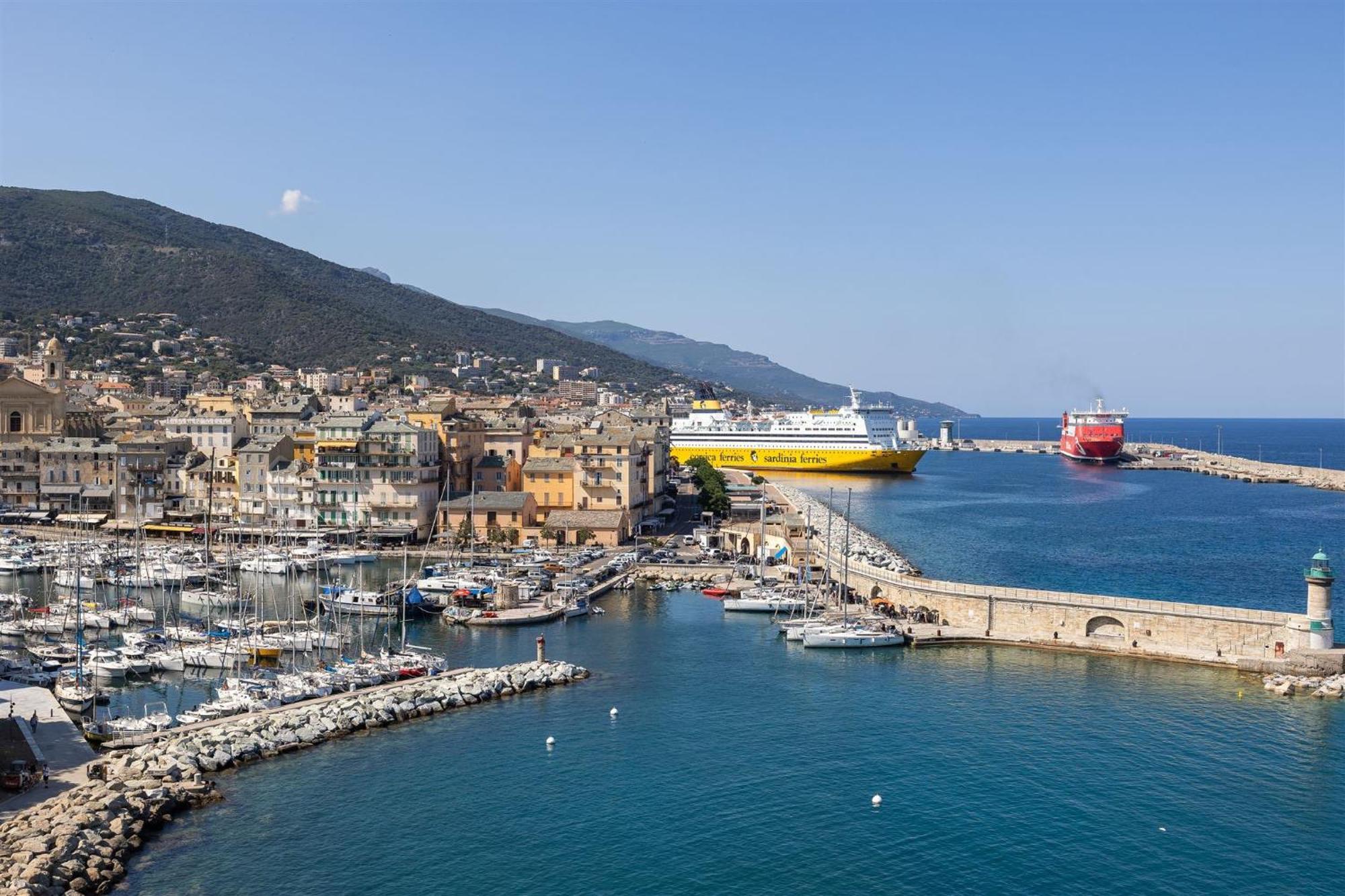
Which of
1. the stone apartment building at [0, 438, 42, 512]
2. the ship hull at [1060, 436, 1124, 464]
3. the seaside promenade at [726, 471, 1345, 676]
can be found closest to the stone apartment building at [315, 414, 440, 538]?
the stone apartment building at [0, 438, 42, 512]

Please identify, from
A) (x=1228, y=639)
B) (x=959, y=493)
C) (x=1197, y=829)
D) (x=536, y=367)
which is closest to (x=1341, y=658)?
(x=1228, y=639)

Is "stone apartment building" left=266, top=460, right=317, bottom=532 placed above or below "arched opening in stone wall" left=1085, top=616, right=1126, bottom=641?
above

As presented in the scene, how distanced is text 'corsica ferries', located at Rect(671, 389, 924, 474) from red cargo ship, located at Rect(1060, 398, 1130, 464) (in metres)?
25.6

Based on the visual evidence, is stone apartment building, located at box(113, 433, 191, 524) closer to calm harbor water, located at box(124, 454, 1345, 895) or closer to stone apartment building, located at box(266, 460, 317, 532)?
stone apartment building, located at box(266, 460, 317, 532)

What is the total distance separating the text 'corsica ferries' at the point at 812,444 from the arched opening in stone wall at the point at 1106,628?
69.3 meters

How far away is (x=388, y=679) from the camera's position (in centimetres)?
2553

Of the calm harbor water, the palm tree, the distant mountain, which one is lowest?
the calm harbor water

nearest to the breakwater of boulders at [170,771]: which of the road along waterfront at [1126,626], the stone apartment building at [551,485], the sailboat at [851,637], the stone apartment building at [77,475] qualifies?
the sailboat at [851,637]

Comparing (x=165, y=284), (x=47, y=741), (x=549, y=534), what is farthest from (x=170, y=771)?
(x=165, y=284)

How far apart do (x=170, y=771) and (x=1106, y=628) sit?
22533 millimetres

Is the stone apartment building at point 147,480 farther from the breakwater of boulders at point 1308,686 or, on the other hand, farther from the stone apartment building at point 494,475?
the breakwater of boulders at point 1308,686

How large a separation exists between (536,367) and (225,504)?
142463mm

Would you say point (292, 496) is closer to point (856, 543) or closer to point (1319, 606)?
point (856, 543)

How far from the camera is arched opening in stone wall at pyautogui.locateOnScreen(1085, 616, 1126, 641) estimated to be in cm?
2820
